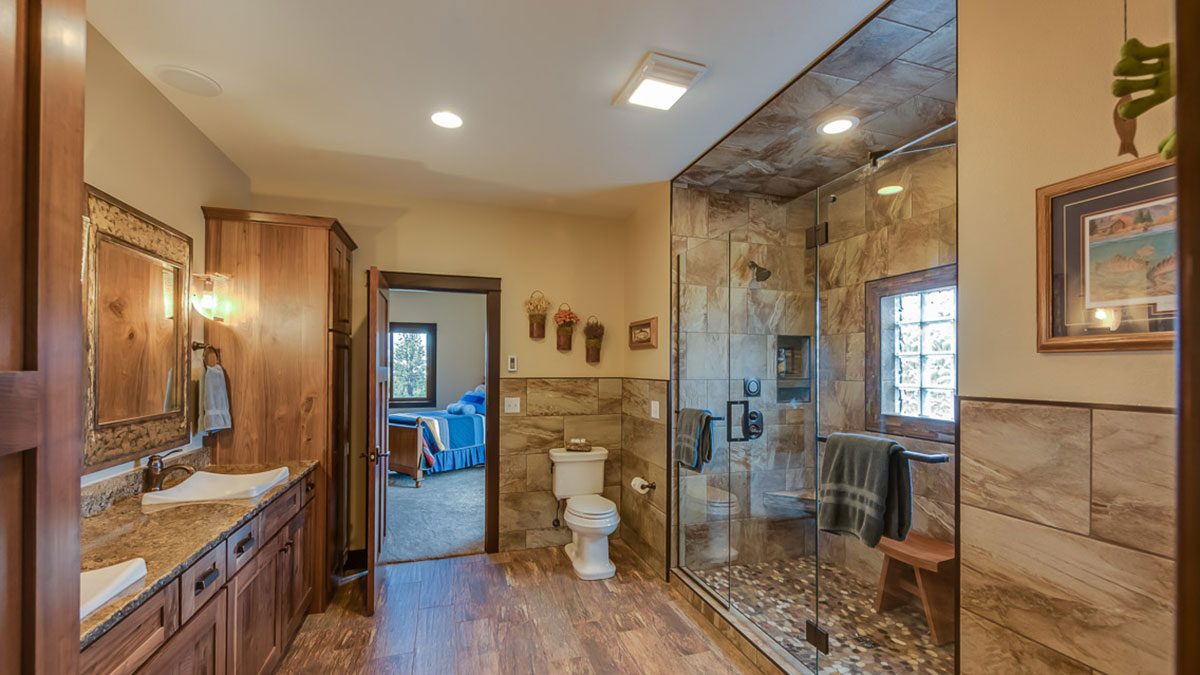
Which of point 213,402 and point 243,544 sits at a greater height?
point 213,402

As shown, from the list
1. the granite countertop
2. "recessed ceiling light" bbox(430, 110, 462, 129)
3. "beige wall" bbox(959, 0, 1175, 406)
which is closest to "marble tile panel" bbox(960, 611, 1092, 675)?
"beige wall" bbox(959, 0, 1175, 406)

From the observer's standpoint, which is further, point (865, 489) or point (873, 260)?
point (873, 260)

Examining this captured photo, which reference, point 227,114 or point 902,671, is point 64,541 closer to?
point 227,114

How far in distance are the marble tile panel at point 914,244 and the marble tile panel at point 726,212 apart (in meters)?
1.13

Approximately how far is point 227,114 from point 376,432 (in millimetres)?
1809

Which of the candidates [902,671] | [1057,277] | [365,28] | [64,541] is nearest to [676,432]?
[902,671]

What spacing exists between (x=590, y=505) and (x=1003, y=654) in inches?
94.2

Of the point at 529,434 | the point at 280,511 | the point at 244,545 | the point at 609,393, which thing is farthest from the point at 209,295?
the point at 609,393

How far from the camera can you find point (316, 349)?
2.77 m

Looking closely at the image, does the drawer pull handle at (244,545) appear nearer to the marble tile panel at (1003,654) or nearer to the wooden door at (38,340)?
the wooden door at (38,340)

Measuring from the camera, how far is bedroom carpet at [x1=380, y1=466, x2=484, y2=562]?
3664 millimetres

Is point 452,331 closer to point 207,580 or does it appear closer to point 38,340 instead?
point 207,580

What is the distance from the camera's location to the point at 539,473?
12.2 ft

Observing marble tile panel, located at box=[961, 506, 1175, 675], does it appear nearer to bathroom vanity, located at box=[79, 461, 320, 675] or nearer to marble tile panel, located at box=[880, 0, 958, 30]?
marble tile panel, located at box=[880, 0, 958, 30]
